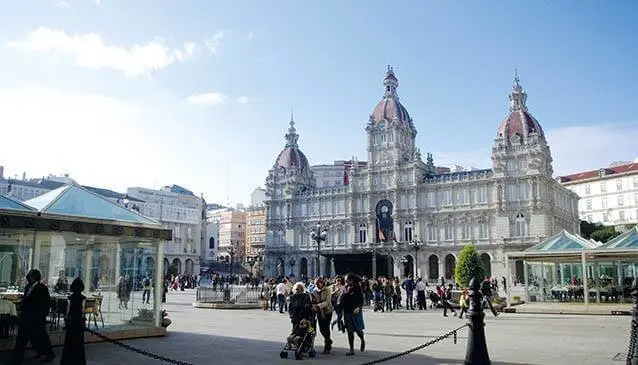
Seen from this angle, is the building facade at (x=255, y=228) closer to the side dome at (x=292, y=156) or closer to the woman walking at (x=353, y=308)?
the side dome at (x=292, y=156)

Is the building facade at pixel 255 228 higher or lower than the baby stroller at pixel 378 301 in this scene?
higher

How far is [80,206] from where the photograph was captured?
40.7 feet

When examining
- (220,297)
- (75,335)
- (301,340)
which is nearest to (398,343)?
(301,340)

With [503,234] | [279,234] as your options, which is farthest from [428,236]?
[279,234]

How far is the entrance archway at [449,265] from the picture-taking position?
60.3 metres

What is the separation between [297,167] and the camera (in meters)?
77.2

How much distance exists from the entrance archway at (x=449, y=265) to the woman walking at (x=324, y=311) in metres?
51.5

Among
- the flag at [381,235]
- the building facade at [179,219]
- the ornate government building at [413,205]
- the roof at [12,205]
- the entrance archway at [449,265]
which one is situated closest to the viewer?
the roof at [12,205]

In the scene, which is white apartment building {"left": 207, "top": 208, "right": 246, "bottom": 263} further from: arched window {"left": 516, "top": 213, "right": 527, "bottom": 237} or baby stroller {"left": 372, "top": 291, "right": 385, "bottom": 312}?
baby stroller {"left": 372, "top": 291, "right": 385, "bottom": 312}

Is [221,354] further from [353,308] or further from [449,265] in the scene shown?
[449,265]

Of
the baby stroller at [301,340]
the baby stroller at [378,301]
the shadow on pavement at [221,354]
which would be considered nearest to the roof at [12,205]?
the shadow on pavement at [221,354]

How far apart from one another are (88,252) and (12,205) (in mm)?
3248

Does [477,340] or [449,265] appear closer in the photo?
[477,340]

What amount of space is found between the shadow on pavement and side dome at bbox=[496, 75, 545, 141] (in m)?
49.4
